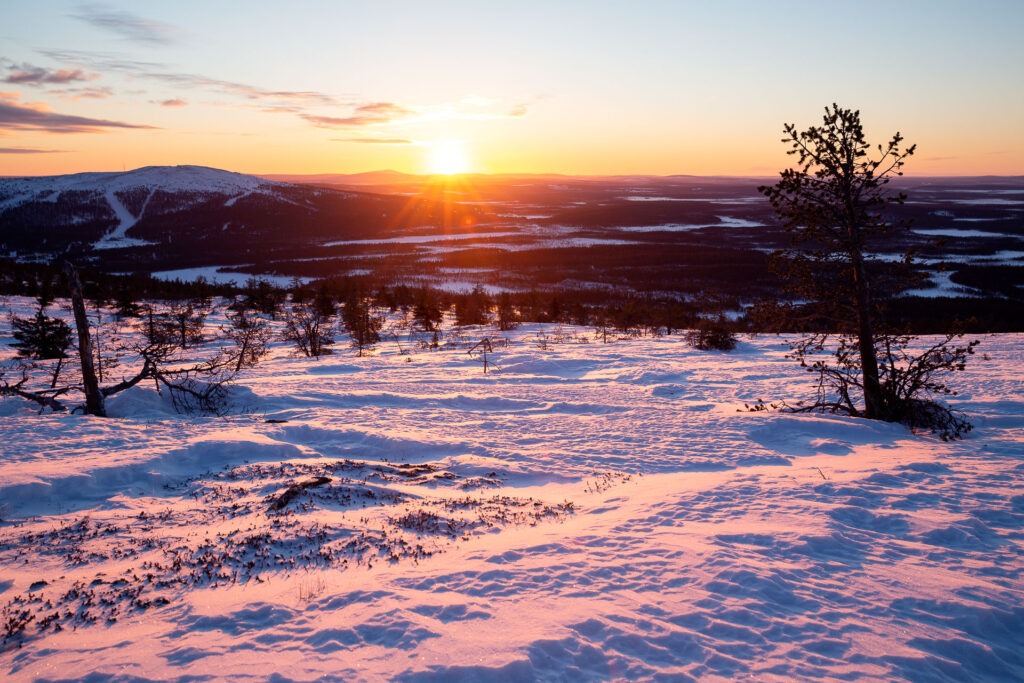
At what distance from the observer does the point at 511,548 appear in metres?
6.21

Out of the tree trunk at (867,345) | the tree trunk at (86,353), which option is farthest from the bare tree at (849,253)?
the tree trunk at (86,353)

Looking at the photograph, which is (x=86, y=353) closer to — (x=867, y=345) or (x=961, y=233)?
(x=867, y=345)

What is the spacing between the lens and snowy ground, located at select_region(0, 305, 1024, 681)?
428cm

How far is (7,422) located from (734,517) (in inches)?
513

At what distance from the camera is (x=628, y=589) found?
525cm

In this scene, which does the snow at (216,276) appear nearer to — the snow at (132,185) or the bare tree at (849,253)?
the snow at (132,185)

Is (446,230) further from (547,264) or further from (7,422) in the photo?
(7,422)

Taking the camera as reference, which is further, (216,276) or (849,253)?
(216,276)

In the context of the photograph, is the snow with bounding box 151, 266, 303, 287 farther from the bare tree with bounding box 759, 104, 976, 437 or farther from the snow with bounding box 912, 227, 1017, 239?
the snow with bounding box 912, 227, 1017, 239

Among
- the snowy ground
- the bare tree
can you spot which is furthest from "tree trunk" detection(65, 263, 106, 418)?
the bare tree

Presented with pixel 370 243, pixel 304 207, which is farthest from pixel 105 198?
pixel 370 243

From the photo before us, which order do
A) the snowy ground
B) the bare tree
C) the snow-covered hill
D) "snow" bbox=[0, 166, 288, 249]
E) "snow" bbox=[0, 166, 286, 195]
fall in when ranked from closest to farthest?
the snowy ground → the bare tree → "snow" bbox=[0, 166, 288, 249] → the snow-covered hill → "snow" bbox=[0, 166, 286, 195]

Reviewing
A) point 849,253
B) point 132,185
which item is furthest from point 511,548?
point 132,185

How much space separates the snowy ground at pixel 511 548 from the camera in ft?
14.0
